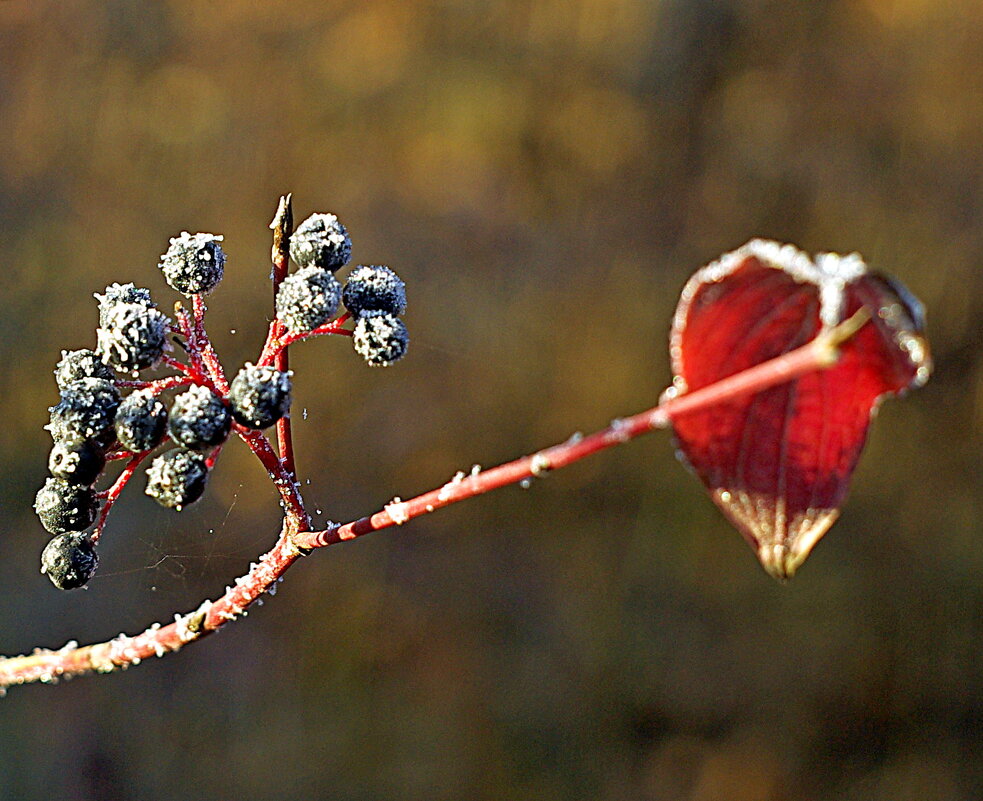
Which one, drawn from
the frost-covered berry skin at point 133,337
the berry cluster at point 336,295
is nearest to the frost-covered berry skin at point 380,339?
the berry cluster at point 336,295

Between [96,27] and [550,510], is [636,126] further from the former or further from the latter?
[96,27]

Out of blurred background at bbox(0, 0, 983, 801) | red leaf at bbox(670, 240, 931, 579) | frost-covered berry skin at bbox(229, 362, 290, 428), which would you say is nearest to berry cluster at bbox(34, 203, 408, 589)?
frost-covered berry skin at bbox(229, 362, 290, 428)

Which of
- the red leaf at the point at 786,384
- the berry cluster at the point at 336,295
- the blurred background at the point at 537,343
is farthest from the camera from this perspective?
the blurred background at the point at 537,343

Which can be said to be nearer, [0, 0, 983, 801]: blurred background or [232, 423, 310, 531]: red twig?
[232, 423, 310, 531]: red twig

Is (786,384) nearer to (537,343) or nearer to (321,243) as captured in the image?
(321,243)

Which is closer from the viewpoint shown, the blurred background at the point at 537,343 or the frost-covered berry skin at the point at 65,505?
the frost-covered berry skin at the point at 65,505

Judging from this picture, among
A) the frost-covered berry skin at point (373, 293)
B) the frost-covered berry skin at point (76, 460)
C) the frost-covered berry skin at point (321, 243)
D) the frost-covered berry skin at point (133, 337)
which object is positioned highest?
the frost-covered berry skin at point (321, 243)

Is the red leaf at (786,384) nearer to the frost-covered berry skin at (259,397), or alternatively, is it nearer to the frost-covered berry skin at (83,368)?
the frost-covered berry skin at (259,397)

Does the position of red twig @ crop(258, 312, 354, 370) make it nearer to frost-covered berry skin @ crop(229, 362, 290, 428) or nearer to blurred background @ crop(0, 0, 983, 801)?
frost-covered berry skin @ crop(229, 362, 290, 428)
